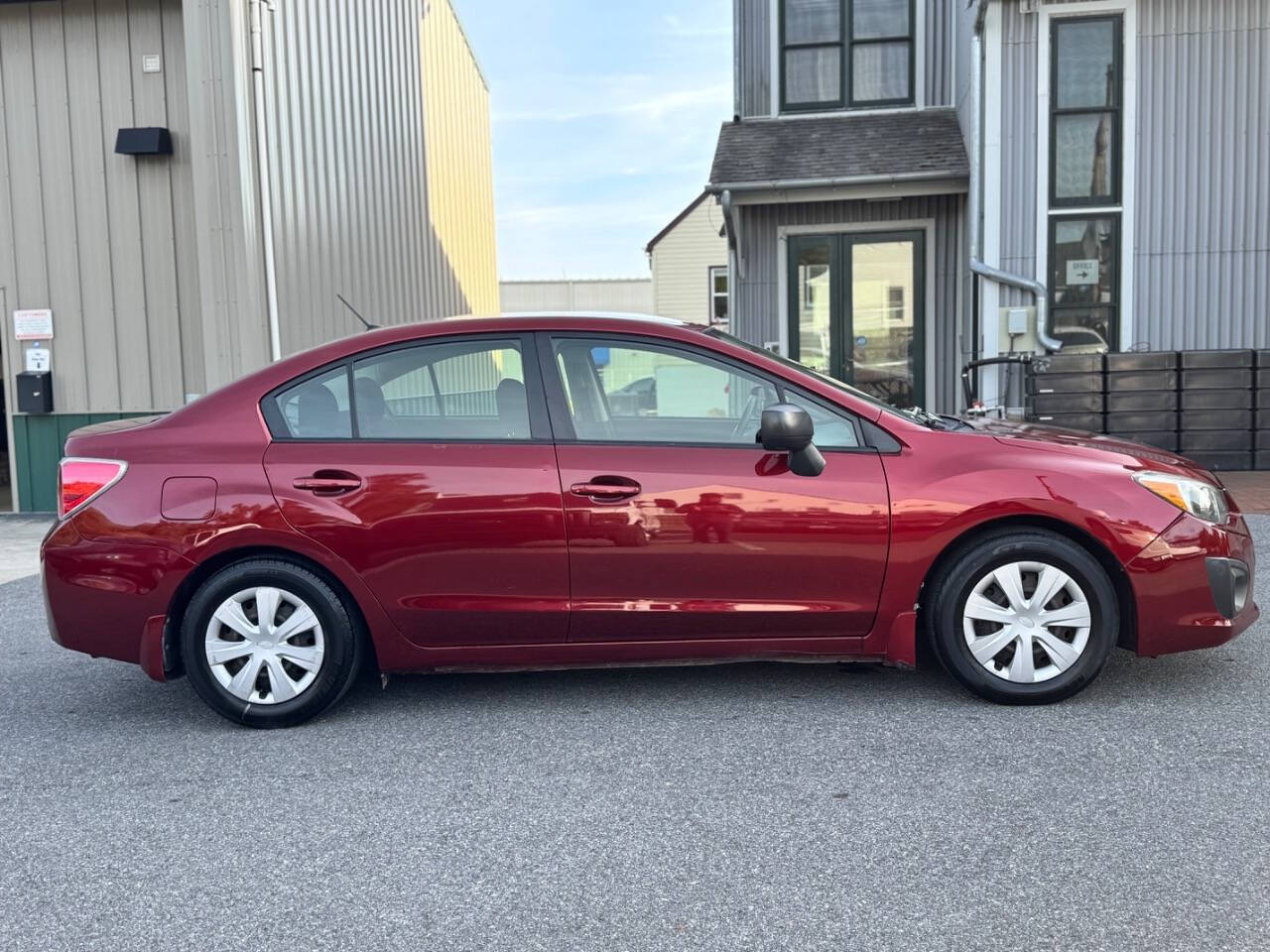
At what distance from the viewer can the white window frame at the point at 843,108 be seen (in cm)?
1238

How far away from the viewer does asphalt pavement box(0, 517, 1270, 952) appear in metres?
2.75

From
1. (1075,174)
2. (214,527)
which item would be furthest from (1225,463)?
(214,527)

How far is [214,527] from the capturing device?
162 inches

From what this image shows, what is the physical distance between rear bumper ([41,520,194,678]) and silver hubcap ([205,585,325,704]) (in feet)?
→ 0.70

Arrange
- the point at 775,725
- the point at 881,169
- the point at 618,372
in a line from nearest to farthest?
the point at 775,725 < the point at 618,372 < the point at 881,169

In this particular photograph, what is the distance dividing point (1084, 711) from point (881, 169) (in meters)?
8.21

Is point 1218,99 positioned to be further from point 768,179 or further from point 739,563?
point 739,563

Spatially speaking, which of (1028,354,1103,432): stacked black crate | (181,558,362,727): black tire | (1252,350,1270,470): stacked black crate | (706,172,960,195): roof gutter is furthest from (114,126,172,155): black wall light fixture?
(1252,350,1270,470): stacked black crate

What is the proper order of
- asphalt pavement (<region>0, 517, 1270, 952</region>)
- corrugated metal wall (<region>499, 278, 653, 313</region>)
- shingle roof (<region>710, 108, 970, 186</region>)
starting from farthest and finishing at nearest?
corrugated metal wall (<region>499, 278, 653, 313</region>) → shingle roof (<region>710, 108, 970, 186</region>) → asphalt pavement (<region>0, 517, 1270, 952</region>)

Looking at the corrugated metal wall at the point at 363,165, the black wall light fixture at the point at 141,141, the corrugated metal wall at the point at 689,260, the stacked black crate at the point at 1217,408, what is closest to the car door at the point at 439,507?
the corrugated metal wall at the point at 363,165

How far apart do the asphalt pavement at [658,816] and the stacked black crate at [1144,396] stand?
5.52 meters

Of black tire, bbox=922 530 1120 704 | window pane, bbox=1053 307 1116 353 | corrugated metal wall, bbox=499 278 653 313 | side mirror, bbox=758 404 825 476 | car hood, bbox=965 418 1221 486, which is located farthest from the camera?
corrugated metal wall, bbox=499 278 653 313

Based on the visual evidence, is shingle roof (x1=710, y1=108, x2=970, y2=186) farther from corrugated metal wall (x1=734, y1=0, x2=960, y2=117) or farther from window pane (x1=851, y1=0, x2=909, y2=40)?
window pane (x1=851, y1=0, x2=909, y2=40)

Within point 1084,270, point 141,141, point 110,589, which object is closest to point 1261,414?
point 1084,270
